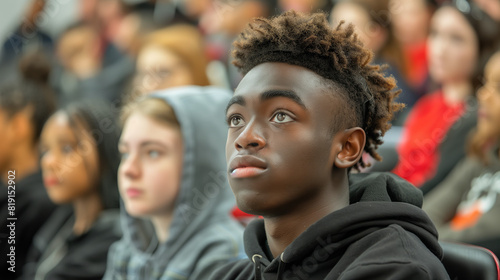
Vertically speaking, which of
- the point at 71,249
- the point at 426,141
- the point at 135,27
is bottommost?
the point at 71,249

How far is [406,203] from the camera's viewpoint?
1.35 meters

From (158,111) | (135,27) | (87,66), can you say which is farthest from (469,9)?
(87,66)

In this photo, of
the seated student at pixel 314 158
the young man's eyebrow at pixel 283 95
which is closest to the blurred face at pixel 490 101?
the seated student at pixel 314 158

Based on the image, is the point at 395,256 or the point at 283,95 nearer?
the point at 395,256

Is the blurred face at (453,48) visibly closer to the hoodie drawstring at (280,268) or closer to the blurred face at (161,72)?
the blurred face at (161,72)

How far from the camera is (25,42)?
4805mm

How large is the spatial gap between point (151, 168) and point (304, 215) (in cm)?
94

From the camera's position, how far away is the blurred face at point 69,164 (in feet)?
8.96

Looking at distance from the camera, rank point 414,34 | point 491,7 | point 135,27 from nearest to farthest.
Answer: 1. point 491,7
2. point 414,34
3. point 135,27

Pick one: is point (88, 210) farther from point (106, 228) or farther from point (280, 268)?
point (280, 268)

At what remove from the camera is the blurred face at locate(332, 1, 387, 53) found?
11.3 ft

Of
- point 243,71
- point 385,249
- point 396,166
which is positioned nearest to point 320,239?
point 385,249

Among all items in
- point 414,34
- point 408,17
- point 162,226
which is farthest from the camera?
point 414,34

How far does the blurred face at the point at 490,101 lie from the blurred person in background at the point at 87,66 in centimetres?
228
